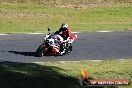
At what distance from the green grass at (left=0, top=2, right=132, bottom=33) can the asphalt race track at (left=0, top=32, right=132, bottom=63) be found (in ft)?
6.34

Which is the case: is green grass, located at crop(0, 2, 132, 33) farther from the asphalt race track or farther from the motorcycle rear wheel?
the motorcycle rear wheel

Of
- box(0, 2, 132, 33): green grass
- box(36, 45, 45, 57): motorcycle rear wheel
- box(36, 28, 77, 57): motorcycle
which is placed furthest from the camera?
box(0, 2, 132, 33): green grass

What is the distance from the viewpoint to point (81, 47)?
21141 mm

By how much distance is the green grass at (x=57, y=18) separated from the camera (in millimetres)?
26594

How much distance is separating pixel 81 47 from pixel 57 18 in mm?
8620

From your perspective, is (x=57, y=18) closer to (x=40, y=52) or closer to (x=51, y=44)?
(x=51, y=44)

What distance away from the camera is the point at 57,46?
64.4ft

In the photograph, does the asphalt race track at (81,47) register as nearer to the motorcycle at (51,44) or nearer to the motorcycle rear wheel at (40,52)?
the motorcycle rear wheel at (40,52)

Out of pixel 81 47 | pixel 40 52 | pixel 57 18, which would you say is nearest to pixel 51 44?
pixel 40 52

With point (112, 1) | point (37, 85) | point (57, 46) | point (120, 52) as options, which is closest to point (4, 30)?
point (57, 46)

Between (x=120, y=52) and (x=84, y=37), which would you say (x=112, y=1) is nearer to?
(x=84, y=37)

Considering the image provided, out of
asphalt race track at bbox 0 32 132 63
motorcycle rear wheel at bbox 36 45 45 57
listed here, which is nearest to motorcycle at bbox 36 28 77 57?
motorcycle rear wheel at bbox 36 45 45 57

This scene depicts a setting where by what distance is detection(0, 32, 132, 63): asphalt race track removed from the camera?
61.8 ft

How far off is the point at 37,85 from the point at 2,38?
1320 centimetres
